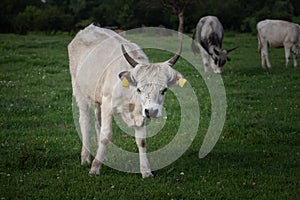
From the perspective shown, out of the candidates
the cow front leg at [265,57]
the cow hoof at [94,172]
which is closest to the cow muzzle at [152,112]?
the cow hoof at [94,172]

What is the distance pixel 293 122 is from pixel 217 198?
Result: 4471mm

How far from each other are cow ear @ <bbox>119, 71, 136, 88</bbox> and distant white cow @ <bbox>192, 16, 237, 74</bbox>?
11.2 meters

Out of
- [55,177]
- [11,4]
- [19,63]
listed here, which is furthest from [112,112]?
[11,4]

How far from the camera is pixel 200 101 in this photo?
39.7 feet

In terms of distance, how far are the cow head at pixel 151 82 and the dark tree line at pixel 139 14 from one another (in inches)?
1355

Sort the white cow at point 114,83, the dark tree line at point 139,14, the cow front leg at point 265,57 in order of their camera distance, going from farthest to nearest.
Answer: the dark tree line at point 139,14
the cow front leg at point 265,57
the white cow at point 114,83

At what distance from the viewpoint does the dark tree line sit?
145 feet

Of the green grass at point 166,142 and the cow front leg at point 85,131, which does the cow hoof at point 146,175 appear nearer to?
the green grass at point 166,142

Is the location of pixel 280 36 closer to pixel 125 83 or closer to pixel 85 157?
pixel 85 157

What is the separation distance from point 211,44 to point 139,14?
3054cm

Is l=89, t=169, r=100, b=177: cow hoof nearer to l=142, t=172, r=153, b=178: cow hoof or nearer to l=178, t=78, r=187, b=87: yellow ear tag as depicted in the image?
l=142, t=172, r=153, b=178: cow hoof

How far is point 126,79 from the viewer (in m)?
6.43

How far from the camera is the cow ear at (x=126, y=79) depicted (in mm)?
6410

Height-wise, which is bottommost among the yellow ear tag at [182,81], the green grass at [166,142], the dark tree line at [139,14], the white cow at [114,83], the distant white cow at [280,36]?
the dark tree line at [139,14]
